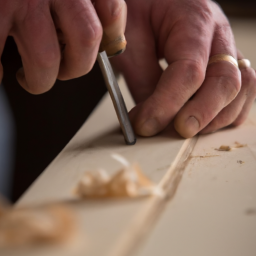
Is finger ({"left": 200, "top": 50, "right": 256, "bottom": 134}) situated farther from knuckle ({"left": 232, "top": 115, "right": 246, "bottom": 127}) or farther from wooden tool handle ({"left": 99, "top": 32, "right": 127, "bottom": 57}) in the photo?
wooden tool handle ({"left": 99, "top": 32, "right": 127, "bottom": 57})

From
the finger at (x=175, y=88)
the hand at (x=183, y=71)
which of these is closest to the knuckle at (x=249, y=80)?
the hand at (x=183, y=71)

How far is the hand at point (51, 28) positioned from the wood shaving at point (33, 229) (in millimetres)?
343

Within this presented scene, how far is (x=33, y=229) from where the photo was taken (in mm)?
344

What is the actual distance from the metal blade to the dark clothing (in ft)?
2.66

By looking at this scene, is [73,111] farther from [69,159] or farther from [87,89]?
[69,159]

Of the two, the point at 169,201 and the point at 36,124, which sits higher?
the point at 169,201

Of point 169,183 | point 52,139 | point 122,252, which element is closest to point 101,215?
point 122,252

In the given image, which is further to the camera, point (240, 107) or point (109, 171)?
point (240, 107)

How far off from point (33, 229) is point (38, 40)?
0.38 meters

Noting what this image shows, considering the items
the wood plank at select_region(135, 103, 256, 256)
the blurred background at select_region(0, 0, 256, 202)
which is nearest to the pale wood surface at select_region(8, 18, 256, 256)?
the wood plank at select_region(135, 103, 256, 256)

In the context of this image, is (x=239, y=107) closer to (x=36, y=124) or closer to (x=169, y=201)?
(x=169, y=201)

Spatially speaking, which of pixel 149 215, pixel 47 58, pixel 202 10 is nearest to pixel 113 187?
pixel 149 215

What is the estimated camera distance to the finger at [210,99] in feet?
2.53

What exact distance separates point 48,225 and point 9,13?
417mm
